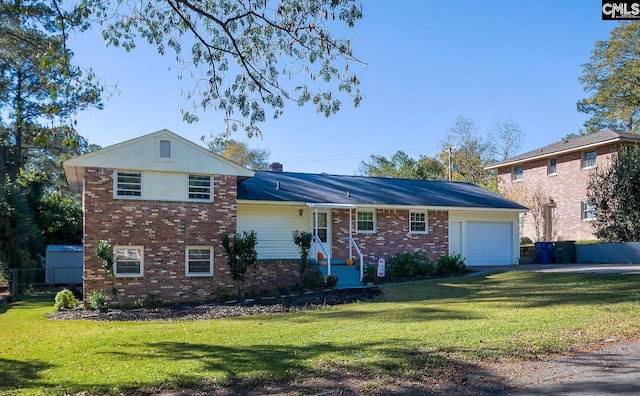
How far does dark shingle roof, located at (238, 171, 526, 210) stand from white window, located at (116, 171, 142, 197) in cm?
380

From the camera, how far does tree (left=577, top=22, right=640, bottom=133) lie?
3678 centimetres

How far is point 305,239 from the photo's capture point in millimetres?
18641

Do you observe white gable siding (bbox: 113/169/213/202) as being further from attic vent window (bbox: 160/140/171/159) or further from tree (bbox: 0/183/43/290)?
tree (bbox: 0/183/43/290)

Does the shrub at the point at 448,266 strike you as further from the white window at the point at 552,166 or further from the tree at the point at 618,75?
the tree at the point at 618,75

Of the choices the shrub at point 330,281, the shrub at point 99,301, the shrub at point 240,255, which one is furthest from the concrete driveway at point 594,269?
the shrub at point 99,301

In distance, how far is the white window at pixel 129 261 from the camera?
1742 cm

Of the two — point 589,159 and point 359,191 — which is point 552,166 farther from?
point 359,191

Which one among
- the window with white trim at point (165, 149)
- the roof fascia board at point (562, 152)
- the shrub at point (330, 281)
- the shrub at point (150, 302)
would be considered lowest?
the shrub at point (150, 302)

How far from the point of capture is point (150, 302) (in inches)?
667

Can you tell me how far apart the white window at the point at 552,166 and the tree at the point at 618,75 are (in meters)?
12.2

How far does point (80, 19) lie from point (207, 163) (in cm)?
895

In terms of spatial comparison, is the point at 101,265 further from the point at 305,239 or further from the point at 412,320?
the point at 412,320

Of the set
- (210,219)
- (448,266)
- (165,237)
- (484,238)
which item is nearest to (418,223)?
(448,266)

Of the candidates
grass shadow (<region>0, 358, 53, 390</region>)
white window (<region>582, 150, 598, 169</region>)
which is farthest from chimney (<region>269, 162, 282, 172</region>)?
grass shadow (<region>0, 358, 53, 390</region>)
